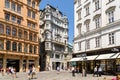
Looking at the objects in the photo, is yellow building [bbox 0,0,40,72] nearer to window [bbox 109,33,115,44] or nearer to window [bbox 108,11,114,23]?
window [bbox 108,11,114,23]

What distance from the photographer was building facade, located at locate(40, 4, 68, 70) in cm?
8219

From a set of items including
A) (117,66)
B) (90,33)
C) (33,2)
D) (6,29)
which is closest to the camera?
(117,66)

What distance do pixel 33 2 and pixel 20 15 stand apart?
26.6 feet

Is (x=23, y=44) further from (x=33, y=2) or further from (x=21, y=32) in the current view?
(x=33, y=2)

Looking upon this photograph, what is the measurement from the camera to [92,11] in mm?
44062

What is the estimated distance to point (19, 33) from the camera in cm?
5966

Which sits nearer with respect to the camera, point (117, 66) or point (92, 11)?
point (117, 66)

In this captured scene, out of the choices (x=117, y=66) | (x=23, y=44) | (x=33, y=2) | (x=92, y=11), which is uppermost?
(x=33, y=2)

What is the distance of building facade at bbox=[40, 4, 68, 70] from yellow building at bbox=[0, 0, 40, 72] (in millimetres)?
14873

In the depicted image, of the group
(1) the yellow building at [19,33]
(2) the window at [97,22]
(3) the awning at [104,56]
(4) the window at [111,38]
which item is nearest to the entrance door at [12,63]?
(1) the yellow building at [19,33]

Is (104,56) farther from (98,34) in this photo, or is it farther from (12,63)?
(12,63)

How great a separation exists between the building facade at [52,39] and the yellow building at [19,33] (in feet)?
48.8

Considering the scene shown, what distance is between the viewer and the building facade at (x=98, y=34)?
36175 millimetres

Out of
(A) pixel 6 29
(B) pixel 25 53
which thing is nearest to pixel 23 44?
(B) pixel 25 53
